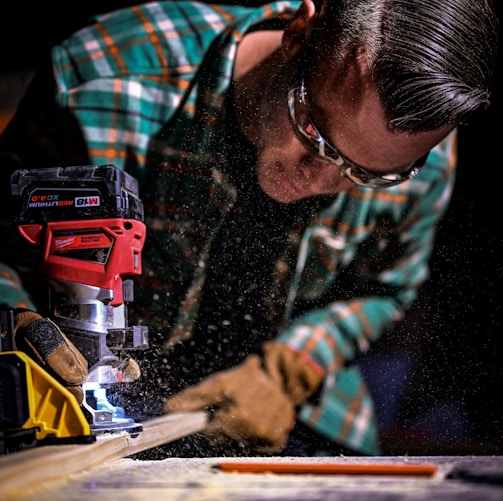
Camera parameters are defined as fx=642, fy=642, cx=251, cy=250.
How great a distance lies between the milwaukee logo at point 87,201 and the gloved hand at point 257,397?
87 cm

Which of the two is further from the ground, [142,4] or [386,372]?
[142,4]

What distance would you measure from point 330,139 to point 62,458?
1.00 metres

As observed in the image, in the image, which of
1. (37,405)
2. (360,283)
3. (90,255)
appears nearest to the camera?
(37,405)

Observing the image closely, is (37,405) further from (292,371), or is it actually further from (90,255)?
(292,371)

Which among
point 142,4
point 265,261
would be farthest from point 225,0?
point 265,261

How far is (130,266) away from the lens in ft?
4.48

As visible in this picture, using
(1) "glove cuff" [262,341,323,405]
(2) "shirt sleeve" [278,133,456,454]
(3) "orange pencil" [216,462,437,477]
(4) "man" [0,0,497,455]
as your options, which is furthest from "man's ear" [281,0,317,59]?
(3) "orange pencil" [216,462,437,477]

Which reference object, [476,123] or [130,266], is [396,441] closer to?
[476,123]

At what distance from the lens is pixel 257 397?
199cm

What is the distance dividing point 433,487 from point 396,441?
1454mm

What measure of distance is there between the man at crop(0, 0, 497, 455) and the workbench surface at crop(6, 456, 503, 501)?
2.76 ft

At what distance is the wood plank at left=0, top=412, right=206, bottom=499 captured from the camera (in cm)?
75

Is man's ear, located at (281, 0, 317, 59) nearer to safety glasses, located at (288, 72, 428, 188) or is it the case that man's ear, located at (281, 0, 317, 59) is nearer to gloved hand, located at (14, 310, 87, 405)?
safety glasses, located at (288, 72, 428, 188)

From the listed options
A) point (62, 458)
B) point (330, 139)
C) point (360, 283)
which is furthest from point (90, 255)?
point (360, 283)
